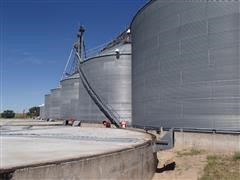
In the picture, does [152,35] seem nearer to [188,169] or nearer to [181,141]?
[181,141]

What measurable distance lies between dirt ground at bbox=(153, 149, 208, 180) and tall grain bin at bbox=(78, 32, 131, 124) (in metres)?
15.2

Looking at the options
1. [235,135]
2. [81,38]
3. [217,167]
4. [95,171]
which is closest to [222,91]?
[235,135]

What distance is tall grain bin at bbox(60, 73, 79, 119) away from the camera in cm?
5412

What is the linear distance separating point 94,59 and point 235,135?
23764 millimetres

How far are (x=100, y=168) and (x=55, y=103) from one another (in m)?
59.1

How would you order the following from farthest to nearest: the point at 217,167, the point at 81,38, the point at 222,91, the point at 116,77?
1. the point at 81,38
2. the point at 116,77
3. the point at 222,91
4. the point at 217,167

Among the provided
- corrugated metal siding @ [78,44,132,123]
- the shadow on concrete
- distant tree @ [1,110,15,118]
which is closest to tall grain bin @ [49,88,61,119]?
corrugated metal siding @ [78,44,132,123]

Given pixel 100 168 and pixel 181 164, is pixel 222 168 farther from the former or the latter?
pixel 100 168

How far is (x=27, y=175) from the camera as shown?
9188mm

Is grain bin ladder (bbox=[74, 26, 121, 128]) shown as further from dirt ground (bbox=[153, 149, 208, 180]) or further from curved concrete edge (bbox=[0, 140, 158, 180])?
curved concrete edge (bbox=[0, 140, 158, 180])

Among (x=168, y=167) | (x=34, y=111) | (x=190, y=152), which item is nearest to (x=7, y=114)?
(x=34, y=111)

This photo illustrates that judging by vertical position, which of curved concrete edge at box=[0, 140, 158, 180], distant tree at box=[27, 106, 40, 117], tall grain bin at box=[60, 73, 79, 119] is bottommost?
curved concrete edge at box=[0, 140, 158, 180]

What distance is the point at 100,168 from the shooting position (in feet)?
38.7

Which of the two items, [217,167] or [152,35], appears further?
[152,35]
